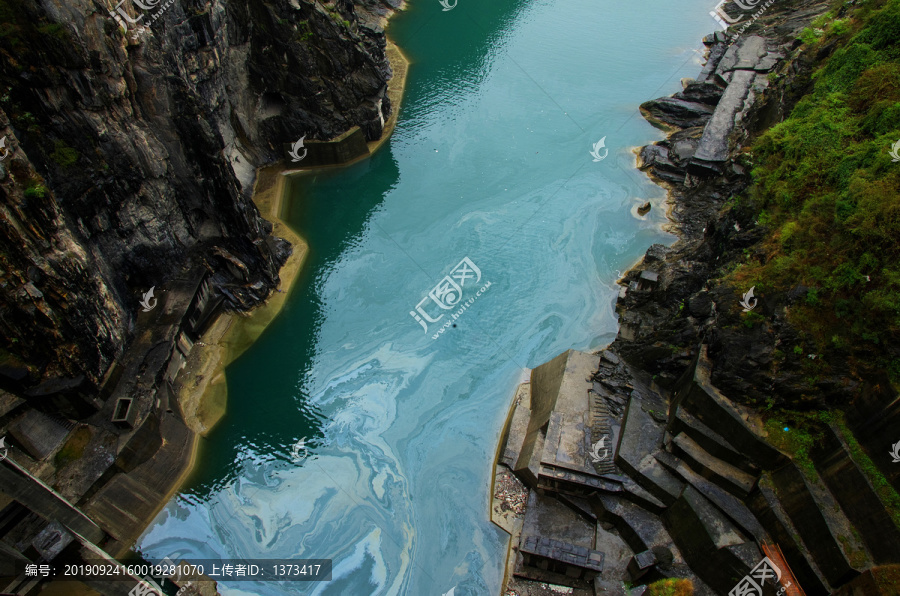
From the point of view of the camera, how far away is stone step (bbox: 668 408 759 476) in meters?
17.4

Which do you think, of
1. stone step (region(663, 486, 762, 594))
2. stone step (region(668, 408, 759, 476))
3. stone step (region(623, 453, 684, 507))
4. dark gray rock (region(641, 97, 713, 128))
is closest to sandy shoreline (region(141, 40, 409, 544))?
stone step (region(623, 453, 684, 507))

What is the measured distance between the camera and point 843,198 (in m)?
17.5

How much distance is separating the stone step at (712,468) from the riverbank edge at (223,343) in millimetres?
18815

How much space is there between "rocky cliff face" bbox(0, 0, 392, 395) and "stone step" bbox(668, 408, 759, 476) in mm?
20417

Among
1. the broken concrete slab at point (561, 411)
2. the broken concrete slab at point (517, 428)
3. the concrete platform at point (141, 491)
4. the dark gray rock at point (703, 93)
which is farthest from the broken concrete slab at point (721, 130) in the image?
the concrete platform at point (141, 491)

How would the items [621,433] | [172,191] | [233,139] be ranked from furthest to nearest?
[233,139] < [172,191] < [621,433]

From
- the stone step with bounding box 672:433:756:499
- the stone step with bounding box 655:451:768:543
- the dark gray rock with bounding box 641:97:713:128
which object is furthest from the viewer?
the dark gray rock with bounding box 641:97:713:128

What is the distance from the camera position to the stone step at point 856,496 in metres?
13.5

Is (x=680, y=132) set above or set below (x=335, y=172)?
below

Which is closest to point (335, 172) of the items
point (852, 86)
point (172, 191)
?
point (172, 191)

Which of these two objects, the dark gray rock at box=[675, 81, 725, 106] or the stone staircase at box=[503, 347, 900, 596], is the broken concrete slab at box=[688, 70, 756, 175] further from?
the stone staircase at box=[503, 347, 900, 596]

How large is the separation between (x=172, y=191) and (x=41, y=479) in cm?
1279

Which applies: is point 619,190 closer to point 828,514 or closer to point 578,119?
point 578,119

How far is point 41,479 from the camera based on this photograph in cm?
1853
